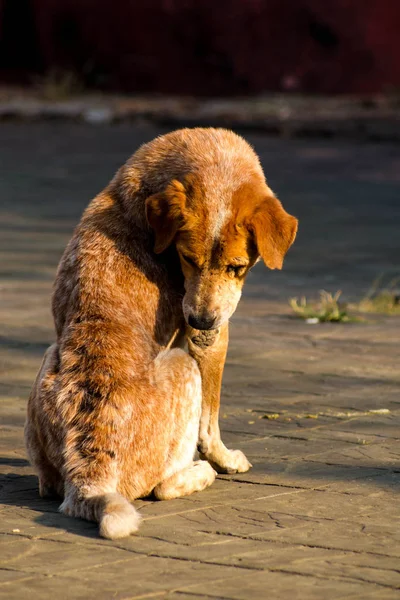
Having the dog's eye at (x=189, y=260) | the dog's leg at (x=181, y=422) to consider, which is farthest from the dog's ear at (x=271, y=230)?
the dog's leg at (x=181, y=422)

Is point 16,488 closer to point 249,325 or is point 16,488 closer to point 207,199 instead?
point 207,199

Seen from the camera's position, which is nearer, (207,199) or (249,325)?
(207,199)

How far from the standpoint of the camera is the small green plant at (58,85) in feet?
76.7

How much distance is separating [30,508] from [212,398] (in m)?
1.01

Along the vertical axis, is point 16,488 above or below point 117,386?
below

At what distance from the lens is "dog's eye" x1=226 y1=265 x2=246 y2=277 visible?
5.50 m

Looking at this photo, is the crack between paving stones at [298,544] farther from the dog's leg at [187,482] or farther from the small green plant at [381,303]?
the small green plant at [381,303]

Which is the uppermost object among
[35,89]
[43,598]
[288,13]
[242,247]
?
[288,13]

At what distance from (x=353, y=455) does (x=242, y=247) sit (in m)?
1.21

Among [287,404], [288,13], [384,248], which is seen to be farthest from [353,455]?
[288,13]

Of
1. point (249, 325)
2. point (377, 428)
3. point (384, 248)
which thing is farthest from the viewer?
point (384, 248)

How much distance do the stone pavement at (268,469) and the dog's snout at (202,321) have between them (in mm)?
749

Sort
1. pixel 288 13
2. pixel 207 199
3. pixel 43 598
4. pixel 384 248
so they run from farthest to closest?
1. pixel 288 13
2. pixel 384 248
3. pixel 207 199
4. pixel 43 598

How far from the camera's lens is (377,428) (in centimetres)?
640
